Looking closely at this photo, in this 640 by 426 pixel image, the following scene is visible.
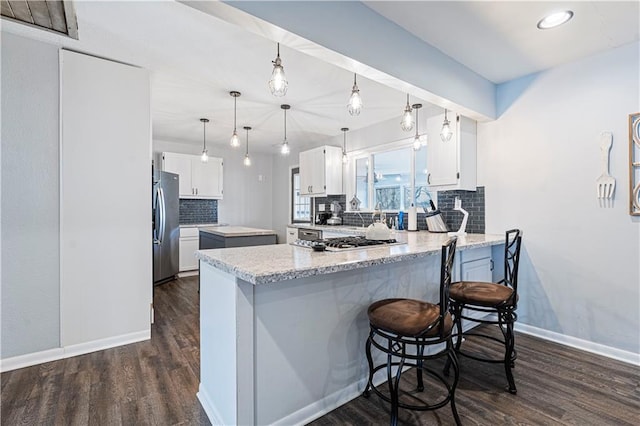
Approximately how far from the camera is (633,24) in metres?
2.14

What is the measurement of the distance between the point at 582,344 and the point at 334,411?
235 cm

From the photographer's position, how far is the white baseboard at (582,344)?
2356 mm

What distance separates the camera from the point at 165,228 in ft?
15.3

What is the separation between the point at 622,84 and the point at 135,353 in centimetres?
454

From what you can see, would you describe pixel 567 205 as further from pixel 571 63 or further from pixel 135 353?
pixel 135 353

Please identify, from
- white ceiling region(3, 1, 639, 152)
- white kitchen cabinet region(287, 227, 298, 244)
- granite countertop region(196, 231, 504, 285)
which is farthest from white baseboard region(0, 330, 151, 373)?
white kitchen cabinet region(287, 227, 298, 244)

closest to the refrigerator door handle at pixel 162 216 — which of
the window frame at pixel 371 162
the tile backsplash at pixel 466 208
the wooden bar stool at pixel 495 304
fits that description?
the window frame at pixel 371 162

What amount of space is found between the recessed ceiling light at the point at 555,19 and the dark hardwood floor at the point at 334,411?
2521 mm

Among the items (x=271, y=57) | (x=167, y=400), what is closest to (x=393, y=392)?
(x=167, y=400)

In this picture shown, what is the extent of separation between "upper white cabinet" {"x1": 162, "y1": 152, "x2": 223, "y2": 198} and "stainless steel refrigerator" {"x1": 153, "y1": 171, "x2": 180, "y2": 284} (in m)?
0.51

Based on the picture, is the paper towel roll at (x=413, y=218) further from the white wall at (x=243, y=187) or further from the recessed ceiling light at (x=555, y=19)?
the white wall at (x=243, y=187)

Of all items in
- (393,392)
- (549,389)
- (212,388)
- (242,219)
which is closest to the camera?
(393,392)

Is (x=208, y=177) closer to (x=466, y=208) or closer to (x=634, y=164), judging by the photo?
(x=466, y=208)

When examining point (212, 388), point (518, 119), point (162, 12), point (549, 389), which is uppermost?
point (162, 12)
